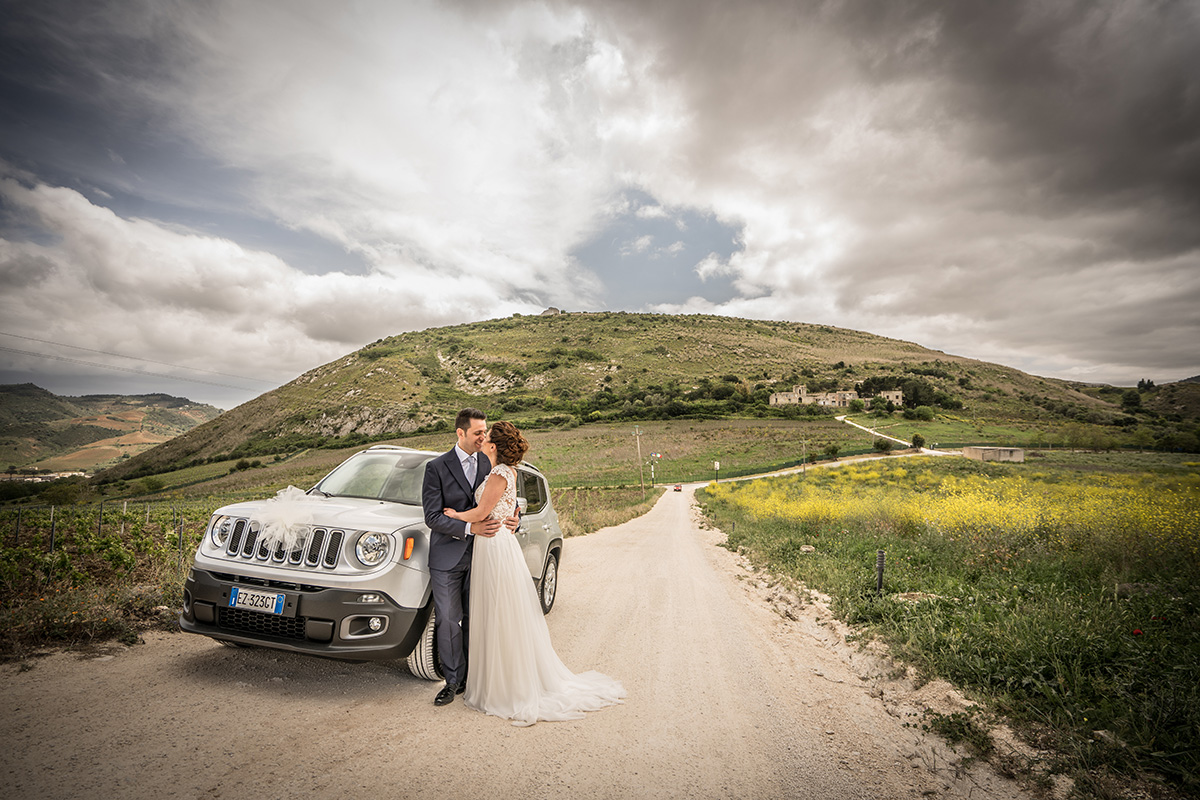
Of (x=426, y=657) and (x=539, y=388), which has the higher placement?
(x=539, y=388)

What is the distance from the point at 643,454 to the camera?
68.5 metres

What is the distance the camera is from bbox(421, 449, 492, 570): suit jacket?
13.0 feet

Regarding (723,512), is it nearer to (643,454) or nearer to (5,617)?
(5,617)

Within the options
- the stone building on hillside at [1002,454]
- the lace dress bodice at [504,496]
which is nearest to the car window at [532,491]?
the lace dress bodice at [504,496]

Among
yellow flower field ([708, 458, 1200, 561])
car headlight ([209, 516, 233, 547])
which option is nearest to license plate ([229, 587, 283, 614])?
car headlight ([209, 516, 233, 547])

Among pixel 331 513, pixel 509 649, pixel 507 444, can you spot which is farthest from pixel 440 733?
pixel 507 444

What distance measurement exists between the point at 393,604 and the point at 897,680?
504 centimetres

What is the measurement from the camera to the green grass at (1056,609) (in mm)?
3379

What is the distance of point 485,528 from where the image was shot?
4043mm

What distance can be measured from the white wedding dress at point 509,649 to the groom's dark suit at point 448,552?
4.8 inches

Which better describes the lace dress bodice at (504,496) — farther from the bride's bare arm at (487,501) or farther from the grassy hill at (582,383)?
the grassy hill at (582,383)

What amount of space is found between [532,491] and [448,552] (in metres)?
2.34

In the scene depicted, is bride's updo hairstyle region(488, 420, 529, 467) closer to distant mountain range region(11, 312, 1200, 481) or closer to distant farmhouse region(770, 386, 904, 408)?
distant mountain range region(11, 312, 1200, 481)

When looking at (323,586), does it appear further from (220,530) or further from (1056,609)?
(1056,609)
